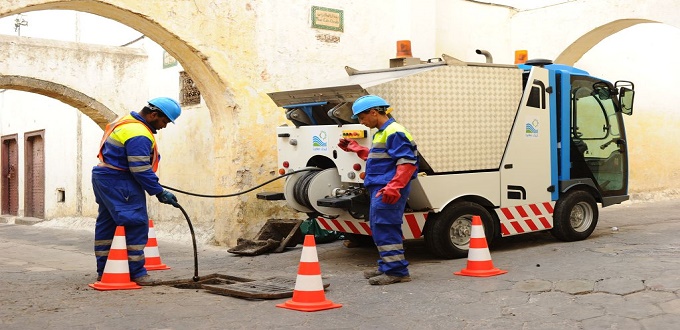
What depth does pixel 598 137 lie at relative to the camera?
9.54m

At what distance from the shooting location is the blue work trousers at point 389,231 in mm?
6777

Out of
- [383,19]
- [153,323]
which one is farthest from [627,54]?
[153,323]

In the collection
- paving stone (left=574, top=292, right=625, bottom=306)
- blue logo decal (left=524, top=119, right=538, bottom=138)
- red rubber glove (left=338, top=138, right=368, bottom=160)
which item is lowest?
paving stone (left=574, top=292, right=625, bottom=306)

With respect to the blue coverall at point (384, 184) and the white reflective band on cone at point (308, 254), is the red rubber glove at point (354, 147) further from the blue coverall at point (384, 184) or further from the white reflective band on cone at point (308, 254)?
the white reflective band on cone at point (308, 254)

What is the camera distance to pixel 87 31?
16.2m

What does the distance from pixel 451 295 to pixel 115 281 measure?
2807 mm

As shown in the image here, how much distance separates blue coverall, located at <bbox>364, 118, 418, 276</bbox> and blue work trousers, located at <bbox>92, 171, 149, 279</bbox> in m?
1.98

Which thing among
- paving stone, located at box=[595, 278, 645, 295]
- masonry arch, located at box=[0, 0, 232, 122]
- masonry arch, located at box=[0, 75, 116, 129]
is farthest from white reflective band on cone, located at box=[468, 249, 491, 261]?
masonry arch, located at box=[0, 75, 116, 129]

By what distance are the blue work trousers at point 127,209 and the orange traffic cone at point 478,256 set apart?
9.45ft

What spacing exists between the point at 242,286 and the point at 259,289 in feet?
0.84

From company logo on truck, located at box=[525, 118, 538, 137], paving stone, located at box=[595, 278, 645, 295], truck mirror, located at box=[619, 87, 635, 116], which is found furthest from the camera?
truck mirror, located at box=[619, 87, 635, 116]

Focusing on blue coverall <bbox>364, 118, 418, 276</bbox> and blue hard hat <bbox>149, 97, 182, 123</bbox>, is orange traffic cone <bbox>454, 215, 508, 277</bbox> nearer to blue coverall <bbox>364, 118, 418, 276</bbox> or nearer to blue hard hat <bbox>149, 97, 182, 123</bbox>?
blue coverall <bbox>364, 118, 418, 276</bbox>

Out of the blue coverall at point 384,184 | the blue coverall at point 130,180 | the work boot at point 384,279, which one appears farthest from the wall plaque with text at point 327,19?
the work boot at point 384,279

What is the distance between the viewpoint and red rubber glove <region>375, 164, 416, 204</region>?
21.9 feet
